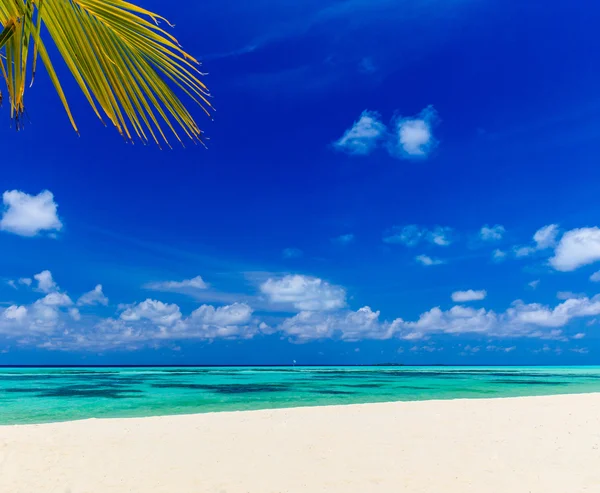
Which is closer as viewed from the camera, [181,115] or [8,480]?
[181,115]

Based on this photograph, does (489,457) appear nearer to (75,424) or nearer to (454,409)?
(454,409)

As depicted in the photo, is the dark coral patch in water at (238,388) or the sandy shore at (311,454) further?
the dark coral patch in water at (238,388)

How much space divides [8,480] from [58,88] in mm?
7847

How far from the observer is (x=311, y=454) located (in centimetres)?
866

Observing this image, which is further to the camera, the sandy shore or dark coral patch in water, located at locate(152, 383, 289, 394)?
dark coral patch in water, located at locate(152, 383, 289, 394)

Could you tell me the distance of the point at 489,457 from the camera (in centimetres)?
821

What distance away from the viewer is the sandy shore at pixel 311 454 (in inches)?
271

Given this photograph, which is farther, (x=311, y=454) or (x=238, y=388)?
(x=238, y=388)

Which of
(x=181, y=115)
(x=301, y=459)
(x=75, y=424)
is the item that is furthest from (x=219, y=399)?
(x=181, y=115)

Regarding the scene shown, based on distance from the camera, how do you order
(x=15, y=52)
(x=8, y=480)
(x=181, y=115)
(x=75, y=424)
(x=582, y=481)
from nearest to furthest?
(x=15, y=52) < (x=181, y=115) < (x=582, y=481) < (x=8, y=480) < (x=75, y=424)

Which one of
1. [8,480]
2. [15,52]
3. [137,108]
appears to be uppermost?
[15,52]

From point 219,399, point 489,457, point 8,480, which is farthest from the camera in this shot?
point 219,399

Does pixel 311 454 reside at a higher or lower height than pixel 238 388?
lower

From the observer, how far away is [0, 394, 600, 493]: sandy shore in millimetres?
6891
